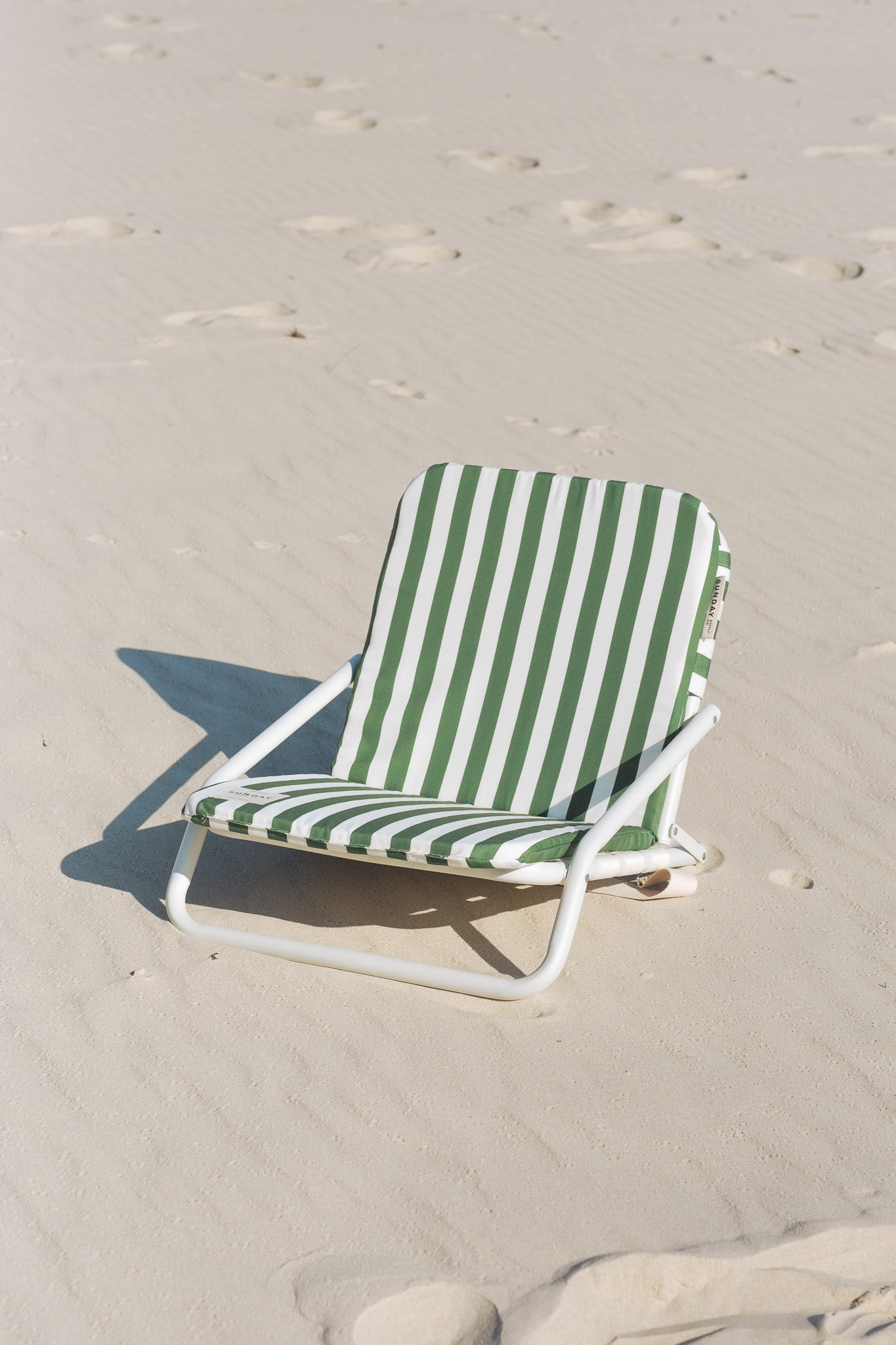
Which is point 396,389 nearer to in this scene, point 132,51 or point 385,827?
point 385,827

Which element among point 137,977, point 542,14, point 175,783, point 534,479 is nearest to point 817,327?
point 534,479

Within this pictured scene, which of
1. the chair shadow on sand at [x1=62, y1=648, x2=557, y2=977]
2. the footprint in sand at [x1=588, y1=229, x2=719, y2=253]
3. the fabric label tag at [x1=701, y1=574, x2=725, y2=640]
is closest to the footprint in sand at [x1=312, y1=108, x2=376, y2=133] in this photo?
the footprint in sand at [x1=588, y1=229, x2=719, y2=253]

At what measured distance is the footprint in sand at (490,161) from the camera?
9789 millimetres

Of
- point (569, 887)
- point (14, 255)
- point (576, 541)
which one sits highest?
point (576, 541)

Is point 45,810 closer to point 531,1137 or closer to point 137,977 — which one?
point 137,977

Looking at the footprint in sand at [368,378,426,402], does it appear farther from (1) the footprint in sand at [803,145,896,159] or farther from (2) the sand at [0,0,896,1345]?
(1) the footprint in sand at [803,145,896,159]

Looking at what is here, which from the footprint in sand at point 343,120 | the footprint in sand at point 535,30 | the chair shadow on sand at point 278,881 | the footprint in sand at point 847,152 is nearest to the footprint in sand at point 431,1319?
the chair shadow on sand at point 278,881

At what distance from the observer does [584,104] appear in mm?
11086

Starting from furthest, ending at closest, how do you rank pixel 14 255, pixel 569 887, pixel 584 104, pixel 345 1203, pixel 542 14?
pixel 542 14, pixel 584 104, pixel 14 255, pixel 569 887, pixel 345 1203

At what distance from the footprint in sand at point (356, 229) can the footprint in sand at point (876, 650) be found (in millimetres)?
5037

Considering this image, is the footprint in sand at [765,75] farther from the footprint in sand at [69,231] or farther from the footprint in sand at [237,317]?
the footprint in sand at [237,317]

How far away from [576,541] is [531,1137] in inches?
59.5

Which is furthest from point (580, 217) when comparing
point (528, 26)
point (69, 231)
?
point (528, 26)

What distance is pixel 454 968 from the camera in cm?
295
